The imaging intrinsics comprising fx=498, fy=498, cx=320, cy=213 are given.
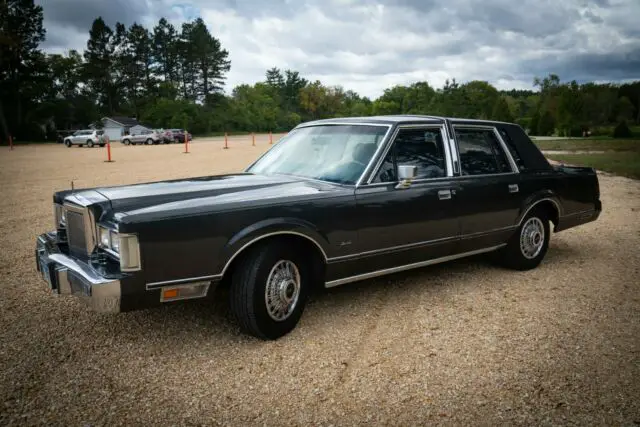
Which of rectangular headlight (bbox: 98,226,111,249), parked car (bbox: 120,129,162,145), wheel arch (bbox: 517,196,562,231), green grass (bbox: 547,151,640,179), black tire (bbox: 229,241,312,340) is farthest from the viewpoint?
parked car (bbox: 120,129,162,145)

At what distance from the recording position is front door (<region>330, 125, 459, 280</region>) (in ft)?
13.2

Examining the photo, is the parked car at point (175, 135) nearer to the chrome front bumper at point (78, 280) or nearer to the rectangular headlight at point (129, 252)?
the chrome front bumper at point (78, 280)

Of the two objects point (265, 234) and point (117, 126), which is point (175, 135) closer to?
point (117, 126)

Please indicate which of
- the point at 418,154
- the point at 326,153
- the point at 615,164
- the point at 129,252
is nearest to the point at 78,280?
the point at 129,252

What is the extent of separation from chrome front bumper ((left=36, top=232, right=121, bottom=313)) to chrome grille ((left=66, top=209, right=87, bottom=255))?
79 mm

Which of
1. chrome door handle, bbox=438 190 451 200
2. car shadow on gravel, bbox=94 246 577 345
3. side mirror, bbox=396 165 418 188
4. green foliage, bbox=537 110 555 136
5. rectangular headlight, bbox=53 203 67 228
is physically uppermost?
green foliage, bbox=537 110 555 136

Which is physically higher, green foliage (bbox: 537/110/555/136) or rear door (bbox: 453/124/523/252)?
green foliage (bbox: 537/110/555/136)

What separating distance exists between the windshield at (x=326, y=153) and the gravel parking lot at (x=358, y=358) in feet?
3.92

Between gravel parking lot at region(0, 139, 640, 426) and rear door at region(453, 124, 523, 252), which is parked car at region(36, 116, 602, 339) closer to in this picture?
rear door at region(453, 124, 523, 252)

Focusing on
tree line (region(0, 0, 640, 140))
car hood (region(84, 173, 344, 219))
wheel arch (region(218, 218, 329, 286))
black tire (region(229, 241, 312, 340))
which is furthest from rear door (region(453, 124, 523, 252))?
tree line (region(0, 0, 640, 140))

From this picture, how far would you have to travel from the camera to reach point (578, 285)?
16.5 ft

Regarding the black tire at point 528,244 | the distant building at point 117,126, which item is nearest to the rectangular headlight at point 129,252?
the black tire at point 528,244

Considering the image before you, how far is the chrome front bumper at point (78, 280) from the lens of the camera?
3.03 metres

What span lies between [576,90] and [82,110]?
60541mm
